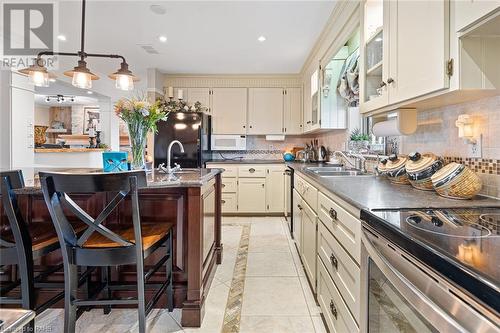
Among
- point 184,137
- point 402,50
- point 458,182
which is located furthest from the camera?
point 184,137

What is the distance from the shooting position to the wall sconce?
54.7 inches

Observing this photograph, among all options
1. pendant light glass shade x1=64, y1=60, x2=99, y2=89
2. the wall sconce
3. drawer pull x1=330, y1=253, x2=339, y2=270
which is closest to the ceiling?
pendant light glass shade x1=64, y1=60, x2=99, y2=89

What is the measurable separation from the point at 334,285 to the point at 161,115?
1660 mm

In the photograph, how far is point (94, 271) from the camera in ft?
6.47

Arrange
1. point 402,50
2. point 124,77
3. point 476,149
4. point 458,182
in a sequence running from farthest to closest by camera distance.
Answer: point 124,77
point 402,50
point 476,149
point 458,182

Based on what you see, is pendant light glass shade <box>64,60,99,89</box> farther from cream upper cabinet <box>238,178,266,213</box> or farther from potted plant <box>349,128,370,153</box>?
cream upper cabinet <box>238,178,266,213</box>

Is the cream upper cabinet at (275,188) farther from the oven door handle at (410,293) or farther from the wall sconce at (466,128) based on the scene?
the oven door handle at (410,293)

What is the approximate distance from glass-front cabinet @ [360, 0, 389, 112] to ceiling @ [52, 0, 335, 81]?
2.99 feet

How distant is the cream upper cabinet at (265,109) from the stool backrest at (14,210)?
3913mm

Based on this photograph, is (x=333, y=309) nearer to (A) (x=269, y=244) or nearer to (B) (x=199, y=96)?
(A) (x=269, y=244)

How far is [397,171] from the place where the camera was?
5.77 feet

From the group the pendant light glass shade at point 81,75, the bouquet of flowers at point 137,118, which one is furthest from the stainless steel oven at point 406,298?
the pendant light glass shade at point 81,75

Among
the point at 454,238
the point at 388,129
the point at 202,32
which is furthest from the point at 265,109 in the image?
the point at 454,238

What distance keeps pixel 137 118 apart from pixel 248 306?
1.57 m
